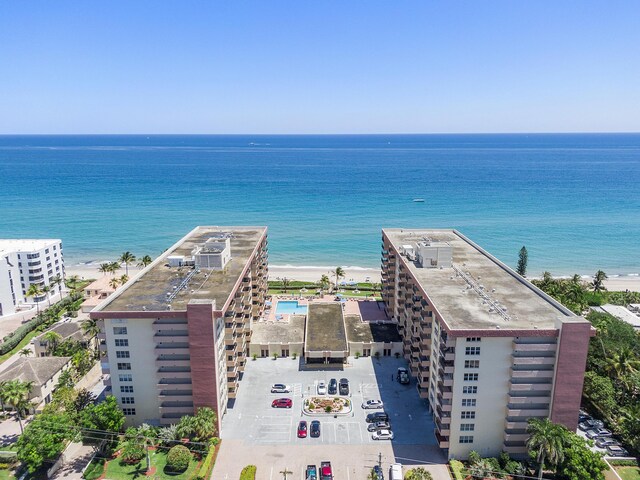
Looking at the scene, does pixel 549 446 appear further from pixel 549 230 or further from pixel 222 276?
pixel 549 230

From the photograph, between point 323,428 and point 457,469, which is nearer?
point 457,469

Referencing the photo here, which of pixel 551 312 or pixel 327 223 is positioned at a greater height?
pixel 551 312

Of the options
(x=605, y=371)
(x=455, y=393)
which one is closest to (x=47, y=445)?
(x=455, y=393)

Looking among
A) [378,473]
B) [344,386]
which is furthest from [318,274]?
[378,473]

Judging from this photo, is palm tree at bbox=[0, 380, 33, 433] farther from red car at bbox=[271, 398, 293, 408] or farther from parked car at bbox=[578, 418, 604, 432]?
parked car at bbox=[578, 418, 604, 432]

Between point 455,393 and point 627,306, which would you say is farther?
point 627,306

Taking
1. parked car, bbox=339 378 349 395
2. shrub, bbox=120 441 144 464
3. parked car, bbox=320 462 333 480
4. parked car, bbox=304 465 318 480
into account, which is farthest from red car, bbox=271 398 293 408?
shrub, bbox=120 441 144 464

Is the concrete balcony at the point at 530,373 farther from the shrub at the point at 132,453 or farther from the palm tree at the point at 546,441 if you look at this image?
the shrub at the point at 132,453

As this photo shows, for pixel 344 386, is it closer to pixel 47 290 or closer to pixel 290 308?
pixel 290 308
